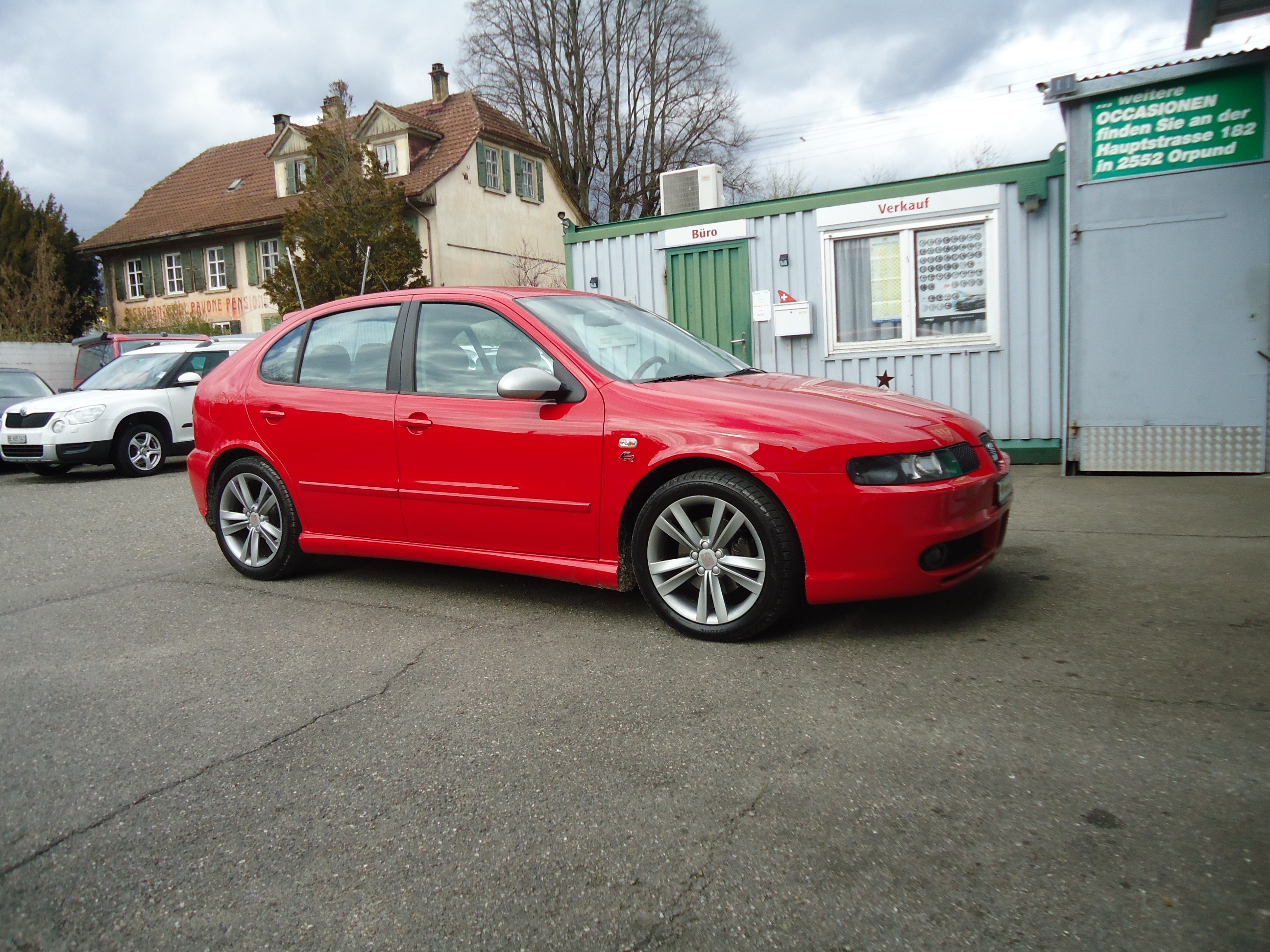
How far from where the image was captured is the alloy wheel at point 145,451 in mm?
11805

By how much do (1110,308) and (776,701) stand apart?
648 centimetres

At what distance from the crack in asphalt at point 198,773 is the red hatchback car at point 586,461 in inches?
37.9

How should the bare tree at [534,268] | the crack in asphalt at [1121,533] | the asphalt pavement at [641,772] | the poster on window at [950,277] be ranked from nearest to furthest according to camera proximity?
the asphalt pavement at [641,772] → the crack in asphalt at [1121,533] → the poster on window at [950,277] → the bare tree at [534,268]

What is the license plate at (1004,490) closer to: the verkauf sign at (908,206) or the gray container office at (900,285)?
the gray container office at (900,285)

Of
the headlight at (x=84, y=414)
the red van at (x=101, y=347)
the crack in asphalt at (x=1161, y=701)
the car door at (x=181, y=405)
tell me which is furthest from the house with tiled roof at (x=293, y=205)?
the crack in asphalt at (x=1161, y=701)

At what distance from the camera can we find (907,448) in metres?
3.79

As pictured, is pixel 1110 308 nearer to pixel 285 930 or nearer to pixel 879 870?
pixel 879 870

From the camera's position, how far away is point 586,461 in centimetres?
422

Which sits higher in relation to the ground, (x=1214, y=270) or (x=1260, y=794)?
(x=1214, y=270)

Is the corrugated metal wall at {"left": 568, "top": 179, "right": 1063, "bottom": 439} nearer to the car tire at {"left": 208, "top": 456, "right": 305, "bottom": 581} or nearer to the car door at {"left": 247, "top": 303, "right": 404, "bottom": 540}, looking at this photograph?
the car door at {"left": 247, "top": 303, "right": 404, "bottom": 540}

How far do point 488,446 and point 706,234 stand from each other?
23.1 ft

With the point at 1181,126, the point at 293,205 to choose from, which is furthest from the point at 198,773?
the point at 293,205

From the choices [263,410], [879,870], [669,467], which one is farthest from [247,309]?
[879,870]

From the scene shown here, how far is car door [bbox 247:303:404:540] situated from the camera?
15.9 feet
